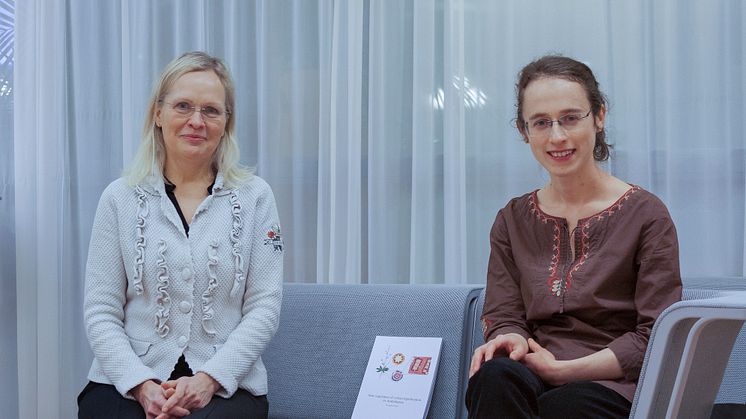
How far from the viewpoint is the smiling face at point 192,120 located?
208cm

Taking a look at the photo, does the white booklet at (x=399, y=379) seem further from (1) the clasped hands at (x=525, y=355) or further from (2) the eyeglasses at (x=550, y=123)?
(2) the eyeglasses at (x=550, y=123)

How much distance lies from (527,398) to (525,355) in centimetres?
17

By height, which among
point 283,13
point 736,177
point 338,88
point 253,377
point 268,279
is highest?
point 283,13

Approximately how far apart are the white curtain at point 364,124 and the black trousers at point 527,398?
107cm

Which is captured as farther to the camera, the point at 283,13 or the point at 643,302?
the point at 283,13

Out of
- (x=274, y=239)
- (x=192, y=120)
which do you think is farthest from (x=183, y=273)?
(x=192, y=120)

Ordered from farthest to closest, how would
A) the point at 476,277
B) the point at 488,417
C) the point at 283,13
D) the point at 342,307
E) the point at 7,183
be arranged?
the point at 7,183
the point at 283,13
the point at 476,277
the point at 342,307
the point at 488,417

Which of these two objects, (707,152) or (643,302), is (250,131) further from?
(643,302)

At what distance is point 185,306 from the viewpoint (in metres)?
1.98

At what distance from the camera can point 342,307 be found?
2494 millimetres

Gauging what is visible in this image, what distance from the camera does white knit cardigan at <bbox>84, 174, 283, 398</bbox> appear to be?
1960 millimetres

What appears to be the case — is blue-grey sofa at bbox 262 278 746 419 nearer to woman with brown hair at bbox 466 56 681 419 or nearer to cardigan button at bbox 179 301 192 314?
woman with brown hair at bbox 466 56 681 419

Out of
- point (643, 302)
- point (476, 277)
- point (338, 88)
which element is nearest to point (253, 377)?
point (643, 302)

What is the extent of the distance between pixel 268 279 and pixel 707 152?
1.29 m
